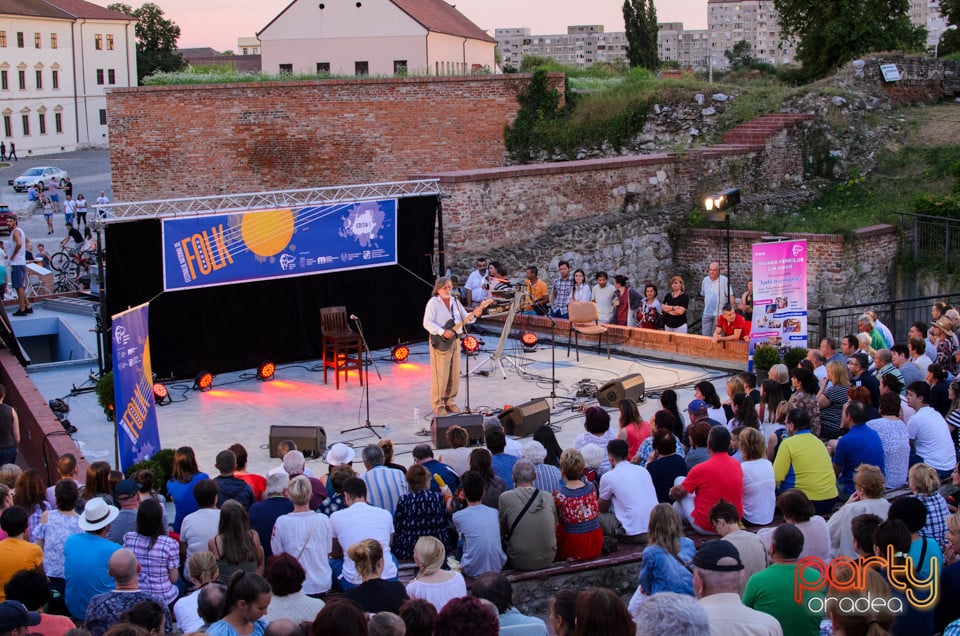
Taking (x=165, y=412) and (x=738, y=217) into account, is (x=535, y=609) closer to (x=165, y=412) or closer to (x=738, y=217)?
(x=165, y=412)

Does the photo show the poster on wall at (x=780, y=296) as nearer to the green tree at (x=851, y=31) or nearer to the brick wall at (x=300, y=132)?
the brick wall at (x=300, y=132)

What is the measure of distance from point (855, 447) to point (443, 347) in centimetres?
553

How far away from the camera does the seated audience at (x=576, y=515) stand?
7203mm

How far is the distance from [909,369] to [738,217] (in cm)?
1177

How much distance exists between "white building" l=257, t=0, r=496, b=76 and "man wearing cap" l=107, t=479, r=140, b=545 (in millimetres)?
35169

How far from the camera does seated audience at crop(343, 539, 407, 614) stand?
5547mm

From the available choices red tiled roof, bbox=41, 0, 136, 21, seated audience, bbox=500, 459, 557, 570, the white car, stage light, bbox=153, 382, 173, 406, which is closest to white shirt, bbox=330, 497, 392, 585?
seated audience, bbox=500, 459, 557, 570

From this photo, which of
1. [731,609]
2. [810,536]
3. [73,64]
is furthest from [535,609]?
[73,64]

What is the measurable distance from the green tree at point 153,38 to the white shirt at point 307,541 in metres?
67.1

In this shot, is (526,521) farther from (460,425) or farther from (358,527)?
(460,425)

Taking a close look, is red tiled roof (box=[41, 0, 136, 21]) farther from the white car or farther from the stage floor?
the stage floor

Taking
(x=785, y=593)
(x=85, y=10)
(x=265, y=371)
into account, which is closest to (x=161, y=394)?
(x=265, y=371)

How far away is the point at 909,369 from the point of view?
1002 centimetres

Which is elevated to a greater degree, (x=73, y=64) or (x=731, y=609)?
(x=73, y=64)
